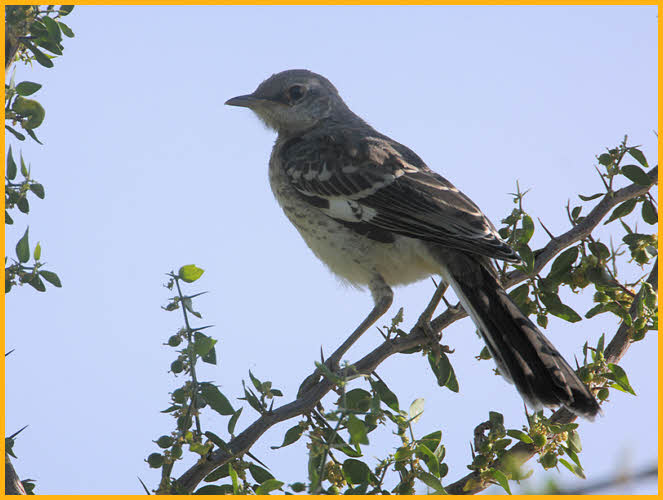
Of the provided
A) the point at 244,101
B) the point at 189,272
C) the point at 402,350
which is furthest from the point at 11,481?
the point at 244,101

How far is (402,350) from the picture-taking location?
385cm

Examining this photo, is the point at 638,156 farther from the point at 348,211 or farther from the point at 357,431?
the point at 357,431

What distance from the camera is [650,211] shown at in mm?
3623

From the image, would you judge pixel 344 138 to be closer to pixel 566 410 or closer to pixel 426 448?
pixel 566 410

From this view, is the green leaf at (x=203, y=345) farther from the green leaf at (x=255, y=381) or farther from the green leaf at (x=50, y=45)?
the green leaf at (x=50, y=45)

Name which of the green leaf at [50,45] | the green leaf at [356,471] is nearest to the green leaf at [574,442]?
the green leaf at [356,471]

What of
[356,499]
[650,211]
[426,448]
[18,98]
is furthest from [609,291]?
[18,98]

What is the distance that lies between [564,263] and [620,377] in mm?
668

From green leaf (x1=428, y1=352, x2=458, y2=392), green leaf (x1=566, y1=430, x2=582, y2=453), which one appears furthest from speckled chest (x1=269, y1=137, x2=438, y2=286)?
green leaf (x1=566, y1=430, x2=582, y2=453)

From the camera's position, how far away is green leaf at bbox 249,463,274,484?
2.87m

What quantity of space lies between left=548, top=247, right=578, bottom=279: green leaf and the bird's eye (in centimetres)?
303

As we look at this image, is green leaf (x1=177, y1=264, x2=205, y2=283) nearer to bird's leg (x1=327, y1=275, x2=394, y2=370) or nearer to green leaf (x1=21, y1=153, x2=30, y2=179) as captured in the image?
green leaf (x1=21, y1=153, x2=30, y2=179)

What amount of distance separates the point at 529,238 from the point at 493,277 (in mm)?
338

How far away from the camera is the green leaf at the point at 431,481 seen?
2592 mm
